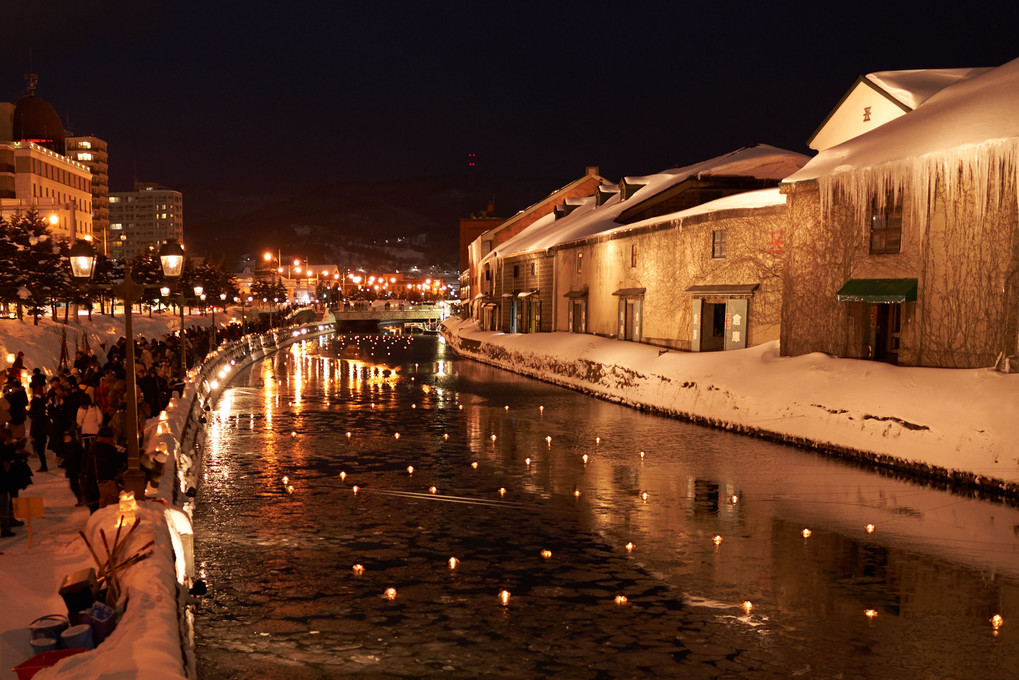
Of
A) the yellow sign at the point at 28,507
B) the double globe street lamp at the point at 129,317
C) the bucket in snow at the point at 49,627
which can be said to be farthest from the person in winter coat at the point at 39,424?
the bucket in snow at the point at 49,627

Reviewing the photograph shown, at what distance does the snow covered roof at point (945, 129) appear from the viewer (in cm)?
2033

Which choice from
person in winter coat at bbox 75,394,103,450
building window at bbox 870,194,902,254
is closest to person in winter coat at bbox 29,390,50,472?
person in winter coat at bbox 75,394,103,450

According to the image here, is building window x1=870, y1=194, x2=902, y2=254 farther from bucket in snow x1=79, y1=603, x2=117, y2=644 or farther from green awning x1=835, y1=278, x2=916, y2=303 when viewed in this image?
bucket in snow x1=79, y1=603, x2=117, y2=644

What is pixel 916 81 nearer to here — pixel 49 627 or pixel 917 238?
pixel 917 238

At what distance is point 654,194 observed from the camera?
4056 cm

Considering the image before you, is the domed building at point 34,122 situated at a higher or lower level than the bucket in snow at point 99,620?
higher

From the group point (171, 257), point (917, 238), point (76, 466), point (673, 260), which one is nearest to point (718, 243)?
point (673, 260)

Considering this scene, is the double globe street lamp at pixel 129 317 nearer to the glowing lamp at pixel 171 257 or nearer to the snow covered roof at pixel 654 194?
the glowing lamp at pixel 171 257

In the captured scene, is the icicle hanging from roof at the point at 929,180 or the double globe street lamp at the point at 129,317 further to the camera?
the icicle hanging from roof at the point at 929,180

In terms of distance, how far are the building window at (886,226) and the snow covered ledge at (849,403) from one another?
317 centimetres

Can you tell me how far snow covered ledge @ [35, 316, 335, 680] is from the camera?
616cm

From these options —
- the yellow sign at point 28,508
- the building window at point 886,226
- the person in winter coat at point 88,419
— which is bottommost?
the yellow sign at point 28,508

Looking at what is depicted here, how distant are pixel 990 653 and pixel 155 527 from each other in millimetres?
8724

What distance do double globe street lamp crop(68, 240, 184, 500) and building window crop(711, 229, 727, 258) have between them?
20373mm
